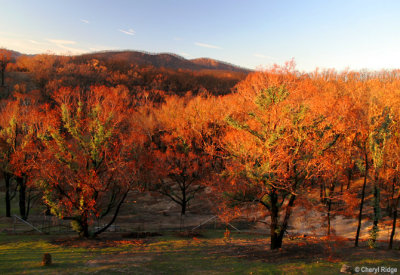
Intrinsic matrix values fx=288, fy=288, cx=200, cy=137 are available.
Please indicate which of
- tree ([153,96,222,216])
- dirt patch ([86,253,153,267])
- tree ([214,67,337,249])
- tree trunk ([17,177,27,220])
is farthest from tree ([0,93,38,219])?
tree ([214,67,337,249])

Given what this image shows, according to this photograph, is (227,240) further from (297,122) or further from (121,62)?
(121,62)

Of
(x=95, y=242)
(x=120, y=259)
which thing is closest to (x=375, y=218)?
(x=120, y=259)

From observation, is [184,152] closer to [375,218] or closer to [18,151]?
[18,151]

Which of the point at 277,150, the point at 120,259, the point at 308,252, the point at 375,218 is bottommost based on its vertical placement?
the point at 120,259

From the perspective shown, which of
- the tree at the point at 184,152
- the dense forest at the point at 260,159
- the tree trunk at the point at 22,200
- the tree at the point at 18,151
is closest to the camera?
the dense forest at the point at 260,159

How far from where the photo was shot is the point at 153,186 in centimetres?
4591

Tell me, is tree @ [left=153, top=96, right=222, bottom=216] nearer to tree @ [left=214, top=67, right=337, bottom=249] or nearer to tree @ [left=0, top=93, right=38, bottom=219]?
tree @ [left=214, top=67, right=337, bottom=249]

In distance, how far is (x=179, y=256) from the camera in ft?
69.8

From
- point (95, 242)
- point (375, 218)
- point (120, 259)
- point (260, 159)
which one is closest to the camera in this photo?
point (120, 259)

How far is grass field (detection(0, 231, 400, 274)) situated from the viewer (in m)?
17.9

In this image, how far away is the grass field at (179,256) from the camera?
17938 mm

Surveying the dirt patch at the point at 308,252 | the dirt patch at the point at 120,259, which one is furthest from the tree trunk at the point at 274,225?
the dirt patch at the point at 120,259

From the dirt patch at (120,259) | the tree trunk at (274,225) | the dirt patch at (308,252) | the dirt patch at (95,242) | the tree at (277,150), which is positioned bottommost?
the dirt patch at (95,242)

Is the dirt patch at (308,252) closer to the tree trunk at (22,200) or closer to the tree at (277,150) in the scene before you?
the tree at (277,150)
